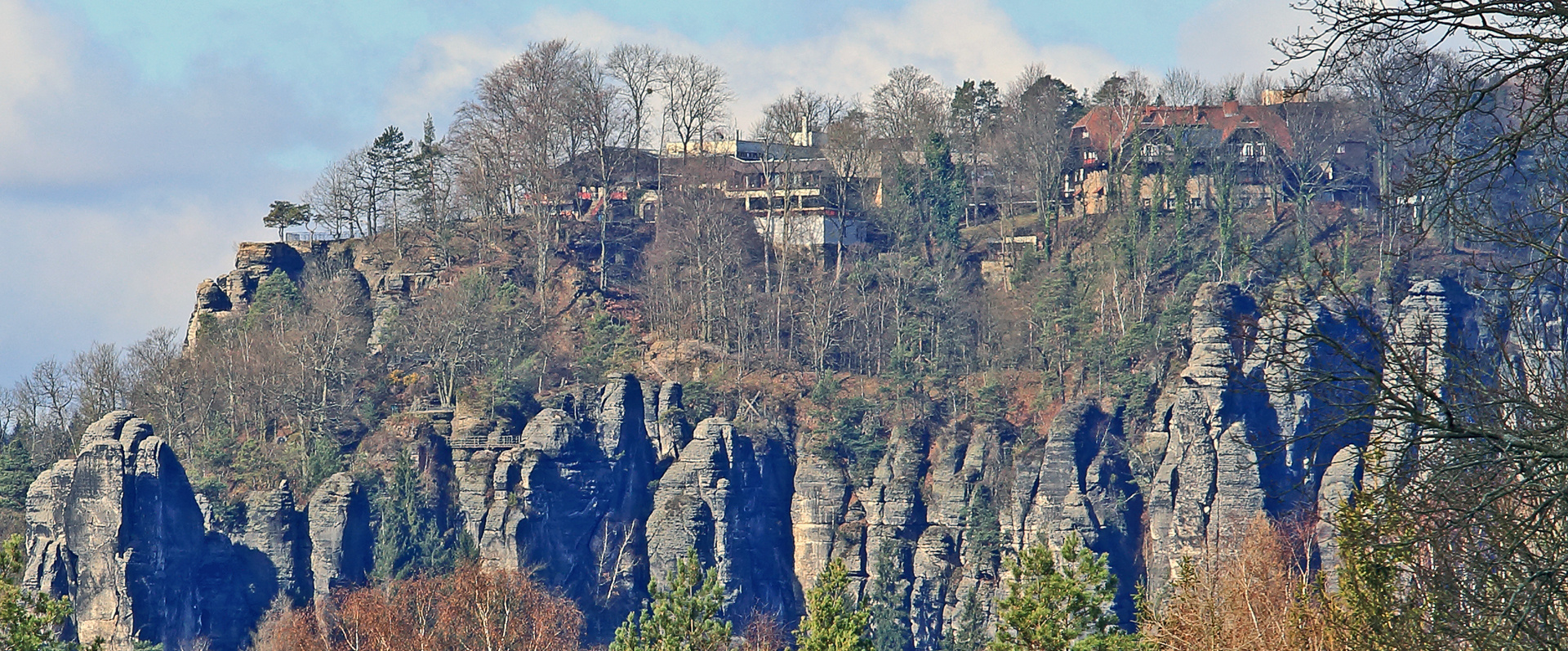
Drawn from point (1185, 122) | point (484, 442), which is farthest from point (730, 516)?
point (1185, 122)

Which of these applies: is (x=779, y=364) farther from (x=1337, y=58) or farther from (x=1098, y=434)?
(x=1337, y=58)

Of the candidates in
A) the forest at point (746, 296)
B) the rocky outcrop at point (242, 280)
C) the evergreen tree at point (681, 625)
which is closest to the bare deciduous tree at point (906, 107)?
the forest at point (746, 296)

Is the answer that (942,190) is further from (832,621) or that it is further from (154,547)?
(832,621)

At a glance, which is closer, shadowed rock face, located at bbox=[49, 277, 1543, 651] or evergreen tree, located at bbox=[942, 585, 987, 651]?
evergreen tree, located at bbox=[942, 585, 987, 651]

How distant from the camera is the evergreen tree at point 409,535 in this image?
59.3 meters

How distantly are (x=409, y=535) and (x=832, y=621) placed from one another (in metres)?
30.9

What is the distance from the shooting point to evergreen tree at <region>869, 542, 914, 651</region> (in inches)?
2296

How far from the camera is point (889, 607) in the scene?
2360 inches

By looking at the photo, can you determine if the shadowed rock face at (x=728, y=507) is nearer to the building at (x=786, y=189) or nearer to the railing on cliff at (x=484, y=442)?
the railing on cliff at (x=484, y=442)

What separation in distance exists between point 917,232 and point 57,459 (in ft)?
94.3

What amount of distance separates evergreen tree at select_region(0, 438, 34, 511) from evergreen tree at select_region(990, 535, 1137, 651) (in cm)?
4249

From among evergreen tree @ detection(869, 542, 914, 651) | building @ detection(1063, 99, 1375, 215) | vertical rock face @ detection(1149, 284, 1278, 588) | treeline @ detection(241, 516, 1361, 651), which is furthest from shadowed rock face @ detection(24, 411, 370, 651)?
building @ detection(1063, 99, 1375, 215)

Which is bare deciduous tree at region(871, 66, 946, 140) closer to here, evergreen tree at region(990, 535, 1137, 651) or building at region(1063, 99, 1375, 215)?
building at region(1063, 99, 1375, 215)

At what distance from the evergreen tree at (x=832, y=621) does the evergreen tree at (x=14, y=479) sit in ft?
124
